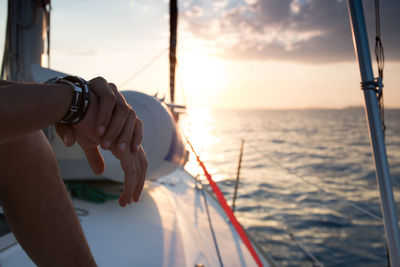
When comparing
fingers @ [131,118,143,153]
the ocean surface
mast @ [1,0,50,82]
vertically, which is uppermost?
mast @ [1,0,50,82]

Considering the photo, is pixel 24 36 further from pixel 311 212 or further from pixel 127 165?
pixel 311 212

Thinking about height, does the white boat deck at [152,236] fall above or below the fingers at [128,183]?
below

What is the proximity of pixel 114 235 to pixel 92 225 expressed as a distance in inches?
7.5

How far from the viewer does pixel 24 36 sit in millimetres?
2361

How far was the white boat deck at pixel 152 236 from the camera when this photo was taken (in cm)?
138

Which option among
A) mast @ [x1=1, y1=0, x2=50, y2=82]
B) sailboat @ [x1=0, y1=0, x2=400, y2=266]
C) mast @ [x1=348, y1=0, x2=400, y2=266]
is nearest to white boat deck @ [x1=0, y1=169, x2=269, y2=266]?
sailboat @ [x1=0, y1=0, x2=400, y2=266]

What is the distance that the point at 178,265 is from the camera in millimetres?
1400

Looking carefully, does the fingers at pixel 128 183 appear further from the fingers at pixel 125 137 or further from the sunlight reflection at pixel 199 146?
the sunlight reflection at pixel 199 146

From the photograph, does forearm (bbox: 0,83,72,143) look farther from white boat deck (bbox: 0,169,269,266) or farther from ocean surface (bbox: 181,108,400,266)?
ocean surface (bbox: 181,108,400,266)

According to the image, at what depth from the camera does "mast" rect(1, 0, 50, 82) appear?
2316 mm

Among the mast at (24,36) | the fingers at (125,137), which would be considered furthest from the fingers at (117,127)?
the mast at (24,36)

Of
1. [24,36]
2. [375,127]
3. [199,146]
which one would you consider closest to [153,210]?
[375,127]

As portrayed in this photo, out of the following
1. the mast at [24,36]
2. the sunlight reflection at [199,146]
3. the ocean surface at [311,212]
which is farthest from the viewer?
the ocean surface at [311,212]

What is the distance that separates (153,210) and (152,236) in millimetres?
422
